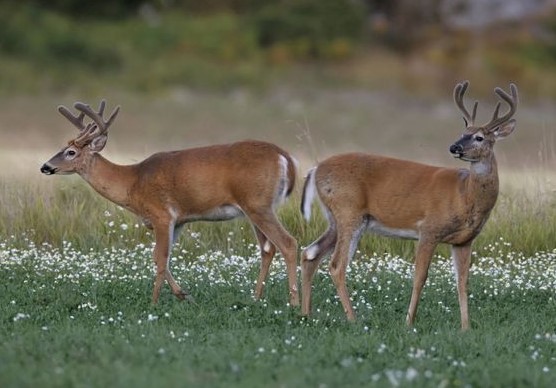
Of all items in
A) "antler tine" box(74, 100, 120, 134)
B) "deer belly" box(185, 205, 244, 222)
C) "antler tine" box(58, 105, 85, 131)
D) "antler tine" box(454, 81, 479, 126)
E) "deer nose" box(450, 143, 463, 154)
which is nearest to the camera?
"deer nose" box(450, 143, 463, 154)

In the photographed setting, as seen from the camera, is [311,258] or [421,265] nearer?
[421,265]

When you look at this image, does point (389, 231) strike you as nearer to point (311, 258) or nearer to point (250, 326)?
point (311, 258)

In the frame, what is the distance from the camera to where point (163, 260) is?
10219 millimetres

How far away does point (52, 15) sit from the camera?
37750mm

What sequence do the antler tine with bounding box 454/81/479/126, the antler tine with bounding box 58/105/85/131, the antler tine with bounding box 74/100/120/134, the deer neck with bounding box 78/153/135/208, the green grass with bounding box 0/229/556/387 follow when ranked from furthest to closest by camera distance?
the antler tine with bounding box 58/105/85/131
the deer neck with bounding box 78/153/135/208
the antler tine with bounding box 74/100/120/134
the antler tine with bounding box 454/81/479/126
the green grass with bounding box 0/229/556/387

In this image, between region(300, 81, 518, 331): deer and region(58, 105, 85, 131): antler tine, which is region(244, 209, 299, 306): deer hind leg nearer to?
region(300, 81, 518, 331): deer

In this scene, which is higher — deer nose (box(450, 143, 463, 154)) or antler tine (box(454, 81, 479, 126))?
antler tine (box(454, 81, 479, 126))

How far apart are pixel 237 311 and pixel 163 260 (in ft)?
3.74

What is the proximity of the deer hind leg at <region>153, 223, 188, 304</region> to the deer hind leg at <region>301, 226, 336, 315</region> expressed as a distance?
2.96 ft

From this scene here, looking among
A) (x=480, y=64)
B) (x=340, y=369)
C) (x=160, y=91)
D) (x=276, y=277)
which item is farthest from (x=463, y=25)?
(x=340, y=369)

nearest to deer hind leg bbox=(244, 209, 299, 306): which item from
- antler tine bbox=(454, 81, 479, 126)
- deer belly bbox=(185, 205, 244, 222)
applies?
deer belly bbox=(185, 205, 244, 222)

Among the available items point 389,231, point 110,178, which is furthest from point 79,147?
point 389,231

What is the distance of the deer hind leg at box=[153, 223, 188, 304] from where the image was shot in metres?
10.0

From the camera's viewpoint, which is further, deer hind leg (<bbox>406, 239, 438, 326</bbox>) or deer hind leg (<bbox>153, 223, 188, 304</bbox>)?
deer hind leg (<bbox>153, 223, 188, 304</bbox>)
